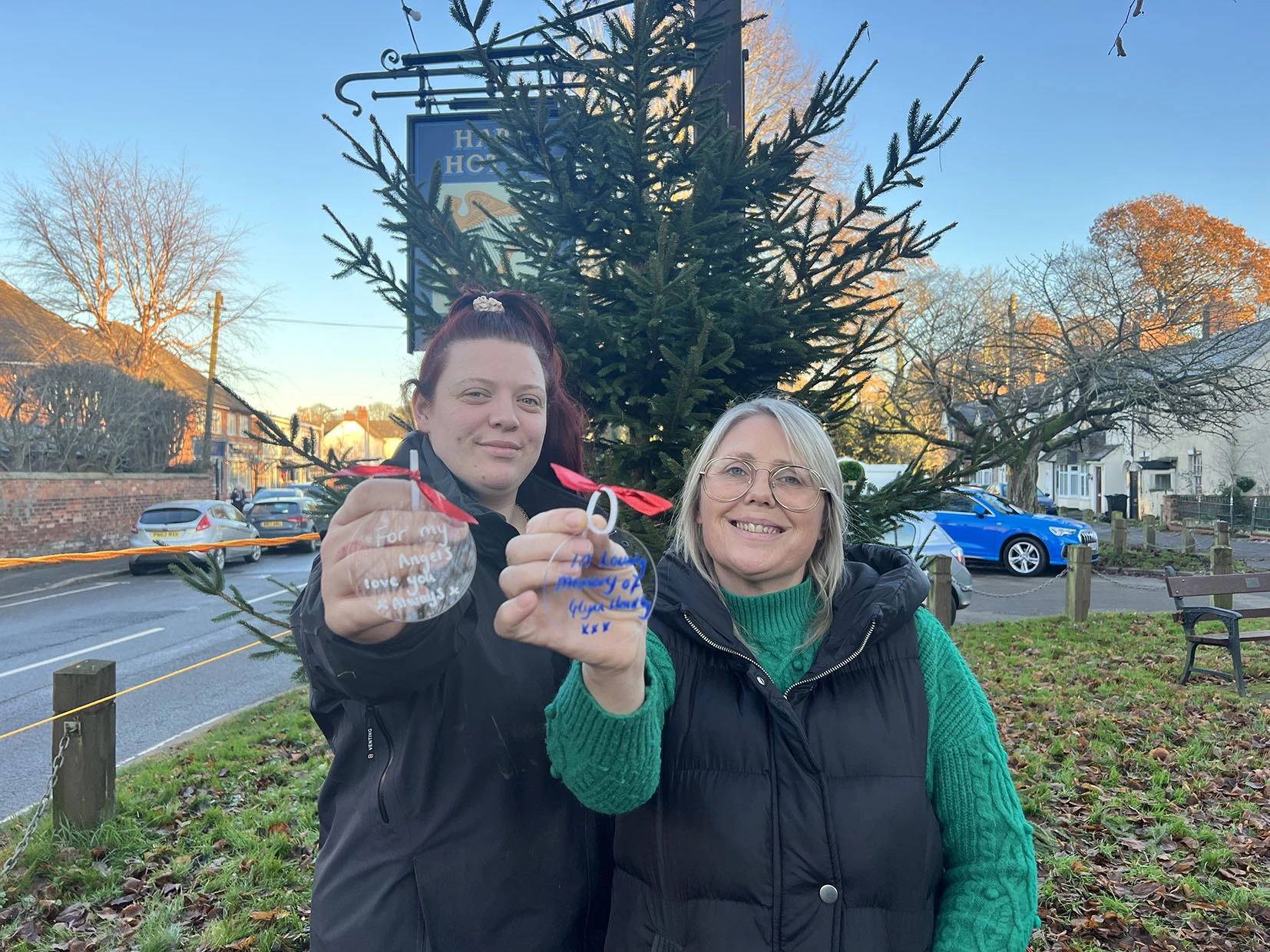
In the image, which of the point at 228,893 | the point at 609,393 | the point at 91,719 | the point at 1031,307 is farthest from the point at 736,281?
the point at 1031,307

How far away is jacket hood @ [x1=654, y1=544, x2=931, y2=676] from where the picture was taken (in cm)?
155

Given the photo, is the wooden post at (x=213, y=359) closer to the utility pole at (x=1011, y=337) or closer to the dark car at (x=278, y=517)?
the dark car at (x=278, y=517)

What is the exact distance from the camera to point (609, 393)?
316cm

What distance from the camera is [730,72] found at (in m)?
3.87

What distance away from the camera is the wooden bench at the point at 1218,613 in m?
6.65

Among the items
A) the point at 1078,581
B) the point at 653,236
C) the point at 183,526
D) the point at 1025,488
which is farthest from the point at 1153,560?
the point at 183,526

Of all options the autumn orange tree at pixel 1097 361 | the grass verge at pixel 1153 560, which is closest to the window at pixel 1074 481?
the autumn orange tree at pixel 1097 361

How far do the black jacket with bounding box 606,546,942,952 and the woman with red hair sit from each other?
0.62 feet

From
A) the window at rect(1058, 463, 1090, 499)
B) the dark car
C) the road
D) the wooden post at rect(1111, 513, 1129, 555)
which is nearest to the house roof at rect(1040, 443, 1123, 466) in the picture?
the window at rect(1058, 463, 1090, 499)

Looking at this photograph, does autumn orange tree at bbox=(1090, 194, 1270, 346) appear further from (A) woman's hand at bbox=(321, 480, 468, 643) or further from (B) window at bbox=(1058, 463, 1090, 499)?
(A) woman's hand at bbox=(321, 480, 468, 643)

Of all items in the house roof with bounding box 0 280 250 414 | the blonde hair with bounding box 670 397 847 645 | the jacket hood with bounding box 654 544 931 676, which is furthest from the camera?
the house roof with bounding box 0 280 250 414

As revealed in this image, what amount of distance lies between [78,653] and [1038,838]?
998 cm

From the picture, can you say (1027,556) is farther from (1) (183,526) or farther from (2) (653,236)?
(1) (183,526)

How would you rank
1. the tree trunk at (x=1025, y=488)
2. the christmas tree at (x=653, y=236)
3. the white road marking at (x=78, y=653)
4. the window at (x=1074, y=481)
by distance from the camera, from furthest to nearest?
the window at (x=1074, y=481)
the tree trunk at (x=1025, y=488)
the white road marking at (x=78, y=653)
the christmas tree at (x=653, y=236)
